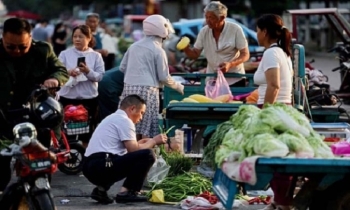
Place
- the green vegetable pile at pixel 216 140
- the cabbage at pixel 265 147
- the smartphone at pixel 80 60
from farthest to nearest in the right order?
the smartphone at pixel 80 60 → the green vegetable pile at pixel 216 140 → the cabbage at pixel 265 147

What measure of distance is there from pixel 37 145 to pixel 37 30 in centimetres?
2755

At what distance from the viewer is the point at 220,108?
1188cm

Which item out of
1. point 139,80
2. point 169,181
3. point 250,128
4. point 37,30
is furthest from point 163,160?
point 37,30

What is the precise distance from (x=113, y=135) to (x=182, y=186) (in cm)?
92

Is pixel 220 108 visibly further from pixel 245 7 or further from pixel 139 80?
pixel 245 7

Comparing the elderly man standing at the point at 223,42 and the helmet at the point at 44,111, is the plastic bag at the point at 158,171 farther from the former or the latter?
the helmet at the point at 44,111

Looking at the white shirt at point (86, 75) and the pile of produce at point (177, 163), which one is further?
the white shirt at point (86, 75)

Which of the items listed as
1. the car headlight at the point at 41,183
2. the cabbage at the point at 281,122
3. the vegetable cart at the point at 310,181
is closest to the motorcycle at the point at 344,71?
the vegetable cart at the point at 310,181

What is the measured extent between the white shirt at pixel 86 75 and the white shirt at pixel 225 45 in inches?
54.3

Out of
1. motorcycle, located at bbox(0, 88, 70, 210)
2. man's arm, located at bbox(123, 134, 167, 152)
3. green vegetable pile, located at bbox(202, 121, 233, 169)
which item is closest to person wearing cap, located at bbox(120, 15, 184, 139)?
man's arm, located at bbox(123, 134, 167, 152)

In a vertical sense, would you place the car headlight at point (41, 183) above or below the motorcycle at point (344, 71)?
above

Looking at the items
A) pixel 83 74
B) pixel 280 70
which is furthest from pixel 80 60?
pixel 280 70

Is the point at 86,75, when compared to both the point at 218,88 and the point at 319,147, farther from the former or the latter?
the point at 319,147

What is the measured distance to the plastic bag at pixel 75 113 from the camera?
1263 centimetres
